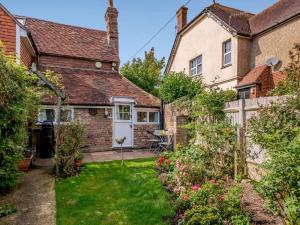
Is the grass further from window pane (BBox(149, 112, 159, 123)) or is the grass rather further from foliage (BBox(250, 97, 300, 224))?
window pane (BBox(149, 112, 159, 123))

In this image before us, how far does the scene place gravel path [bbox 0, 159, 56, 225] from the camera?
4.79 meters

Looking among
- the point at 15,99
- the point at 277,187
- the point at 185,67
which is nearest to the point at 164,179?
the point at 277,187

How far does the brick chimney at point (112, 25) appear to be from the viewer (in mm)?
18062

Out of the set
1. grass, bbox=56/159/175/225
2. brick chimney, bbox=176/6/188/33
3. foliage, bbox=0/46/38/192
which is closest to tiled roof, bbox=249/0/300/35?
brick chimney, bbox=176/6/188/33

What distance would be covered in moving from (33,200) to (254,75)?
39.7ft

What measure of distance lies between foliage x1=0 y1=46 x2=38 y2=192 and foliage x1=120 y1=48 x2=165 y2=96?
19401 mm

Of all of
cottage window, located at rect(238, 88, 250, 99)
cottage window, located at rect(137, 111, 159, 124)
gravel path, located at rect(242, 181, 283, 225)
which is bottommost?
gravel path, located at rect(242, 181, 283, 225)

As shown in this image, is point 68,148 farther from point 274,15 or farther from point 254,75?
point 274,15

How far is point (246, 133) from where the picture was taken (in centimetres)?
577

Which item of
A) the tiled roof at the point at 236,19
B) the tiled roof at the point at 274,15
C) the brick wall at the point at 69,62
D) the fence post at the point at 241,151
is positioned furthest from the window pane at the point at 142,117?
the tiled roof at the point at 274,15

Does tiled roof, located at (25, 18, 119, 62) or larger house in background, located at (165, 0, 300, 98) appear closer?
larger house in background, located at (165, 0, 300, 98)

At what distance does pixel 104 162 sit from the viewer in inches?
381

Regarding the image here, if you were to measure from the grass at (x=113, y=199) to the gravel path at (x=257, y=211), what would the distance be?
162cm

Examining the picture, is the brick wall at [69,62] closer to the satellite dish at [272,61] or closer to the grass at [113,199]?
the grass at [113,199]
